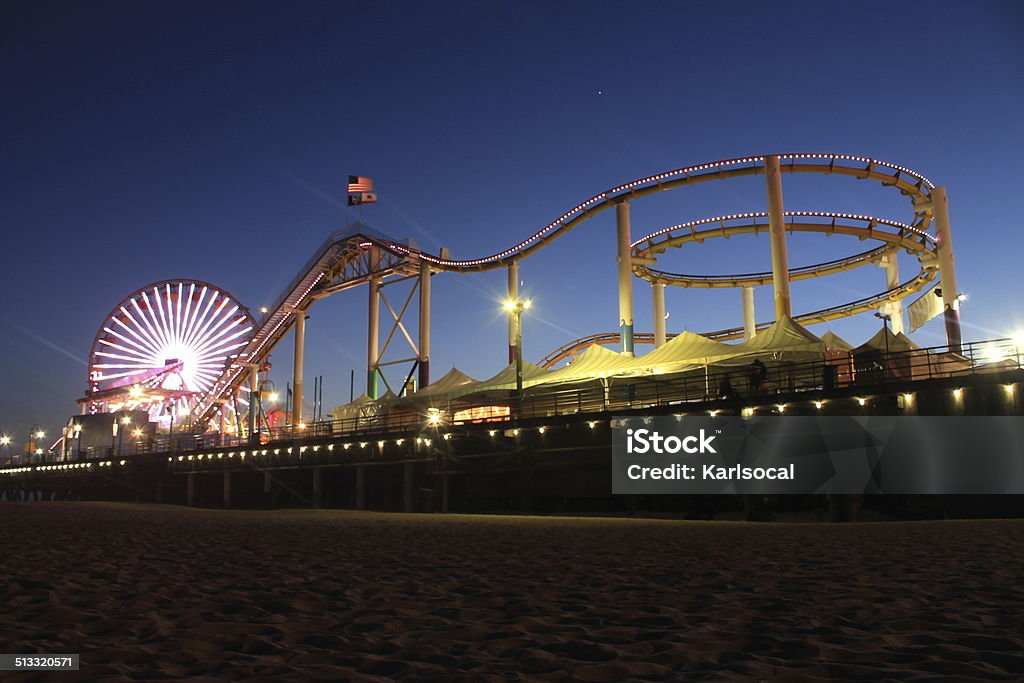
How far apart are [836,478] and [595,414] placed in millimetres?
7473

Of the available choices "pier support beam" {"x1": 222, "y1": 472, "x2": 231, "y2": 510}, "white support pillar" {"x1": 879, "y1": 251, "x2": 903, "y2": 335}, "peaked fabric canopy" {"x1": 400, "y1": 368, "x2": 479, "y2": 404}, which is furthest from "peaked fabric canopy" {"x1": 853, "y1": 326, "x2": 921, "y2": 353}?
"pier support beam" {"x1": 222, "y1": 472, "x2": 231, "y2": 510}

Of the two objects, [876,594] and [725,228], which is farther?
[725,228]

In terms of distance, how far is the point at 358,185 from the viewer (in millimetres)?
51219

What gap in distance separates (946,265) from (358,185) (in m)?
36.2

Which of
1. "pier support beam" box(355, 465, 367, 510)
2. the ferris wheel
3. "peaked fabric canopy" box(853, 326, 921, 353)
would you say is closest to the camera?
"peaked fabric canopy" box(853, 326, 921, 353)

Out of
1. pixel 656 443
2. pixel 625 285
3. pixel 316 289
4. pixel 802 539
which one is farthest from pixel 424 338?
pixel 802 539

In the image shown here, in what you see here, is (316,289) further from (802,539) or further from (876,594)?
(876,594)

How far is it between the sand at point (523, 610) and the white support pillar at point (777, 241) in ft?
68.3

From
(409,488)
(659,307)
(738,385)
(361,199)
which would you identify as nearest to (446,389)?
(409,488)

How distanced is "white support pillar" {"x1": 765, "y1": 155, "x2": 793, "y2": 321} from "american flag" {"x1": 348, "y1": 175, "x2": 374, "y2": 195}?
1096 inches

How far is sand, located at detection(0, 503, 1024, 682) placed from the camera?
474cm

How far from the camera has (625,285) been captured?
3891 centimetres

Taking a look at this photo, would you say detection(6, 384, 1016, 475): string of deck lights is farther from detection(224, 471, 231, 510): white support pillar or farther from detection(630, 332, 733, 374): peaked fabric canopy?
detection(630, 332, 733, 374): peaked fabric canopy

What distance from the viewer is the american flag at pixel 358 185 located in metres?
51.0
